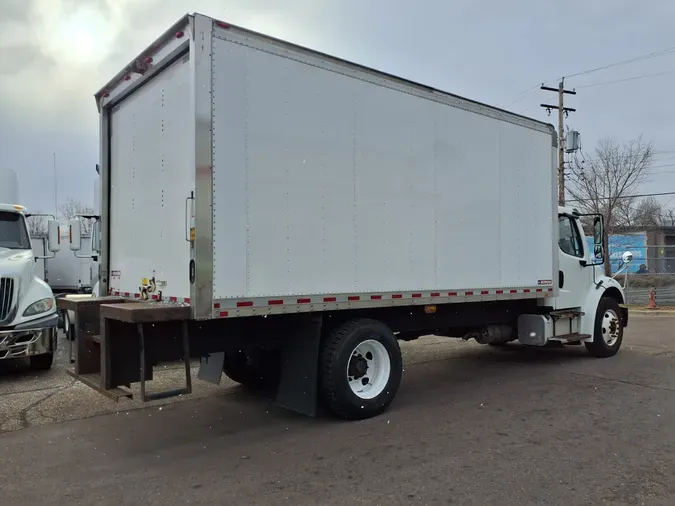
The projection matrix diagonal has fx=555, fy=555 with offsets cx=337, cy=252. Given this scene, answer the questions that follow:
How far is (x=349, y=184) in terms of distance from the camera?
5.87 metres

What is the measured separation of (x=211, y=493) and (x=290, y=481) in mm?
603

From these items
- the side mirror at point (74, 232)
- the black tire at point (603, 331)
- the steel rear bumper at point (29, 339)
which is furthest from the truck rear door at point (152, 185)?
the black tire at point (603, 331)

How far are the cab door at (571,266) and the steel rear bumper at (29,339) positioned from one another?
7662 mm

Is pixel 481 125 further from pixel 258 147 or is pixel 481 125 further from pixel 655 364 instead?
pixel 655 364

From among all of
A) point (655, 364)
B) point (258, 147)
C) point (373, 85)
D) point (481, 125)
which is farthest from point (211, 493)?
point (655, 364)

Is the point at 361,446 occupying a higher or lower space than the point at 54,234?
lower

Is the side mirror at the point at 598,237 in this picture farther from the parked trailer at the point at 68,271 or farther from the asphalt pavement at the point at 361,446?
the parked trailer at the point at 68,271

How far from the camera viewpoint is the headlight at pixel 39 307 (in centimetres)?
794

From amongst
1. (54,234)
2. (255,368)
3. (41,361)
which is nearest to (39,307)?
(41,361)

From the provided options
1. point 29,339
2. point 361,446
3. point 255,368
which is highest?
point 29,339

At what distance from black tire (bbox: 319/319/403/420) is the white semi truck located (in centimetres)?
463

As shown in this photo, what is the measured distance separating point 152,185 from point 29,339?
3737 millimetres

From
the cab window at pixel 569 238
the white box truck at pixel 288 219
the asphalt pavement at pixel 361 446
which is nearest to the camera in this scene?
the asphalt pavement at pixel 361 446

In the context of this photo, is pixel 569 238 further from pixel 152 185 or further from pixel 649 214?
pixel 649 214
